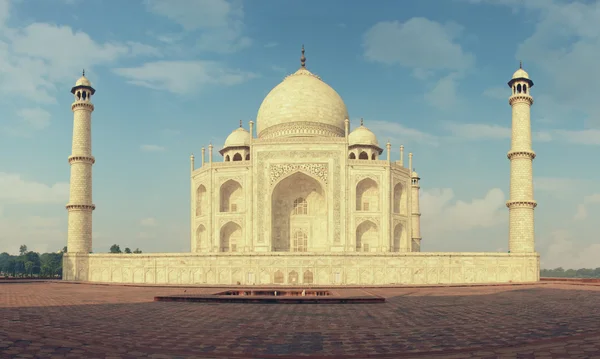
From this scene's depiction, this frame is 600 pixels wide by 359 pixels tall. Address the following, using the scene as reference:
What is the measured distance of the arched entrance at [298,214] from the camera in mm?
30375

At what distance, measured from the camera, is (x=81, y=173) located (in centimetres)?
2819

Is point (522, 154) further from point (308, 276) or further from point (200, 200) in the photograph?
point (200, 200)

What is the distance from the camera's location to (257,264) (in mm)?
23812

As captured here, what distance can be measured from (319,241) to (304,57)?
15322mm

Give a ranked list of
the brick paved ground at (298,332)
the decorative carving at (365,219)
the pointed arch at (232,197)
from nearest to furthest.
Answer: the brick paved ground at (298,332), the decorative carving at (365,219), the pointed arch at (232,197)

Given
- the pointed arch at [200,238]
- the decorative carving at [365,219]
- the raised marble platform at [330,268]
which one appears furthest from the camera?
the pointed arch at [200,238]

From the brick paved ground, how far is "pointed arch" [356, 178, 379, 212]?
1860 centimetres

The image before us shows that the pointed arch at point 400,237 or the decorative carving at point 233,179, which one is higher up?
the decorative carving at point 233,179

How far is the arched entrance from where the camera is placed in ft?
99.7

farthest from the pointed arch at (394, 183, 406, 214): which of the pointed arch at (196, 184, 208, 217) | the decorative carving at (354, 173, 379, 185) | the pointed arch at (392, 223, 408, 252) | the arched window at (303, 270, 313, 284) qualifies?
the pointed arch at (196, 184, 208, 217)

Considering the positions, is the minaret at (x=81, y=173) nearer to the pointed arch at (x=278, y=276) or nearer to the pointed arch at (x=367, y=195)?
the pointed arch at (x=278, y=276)

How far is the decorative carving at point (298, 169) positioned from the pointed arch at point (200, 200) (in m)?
4.94

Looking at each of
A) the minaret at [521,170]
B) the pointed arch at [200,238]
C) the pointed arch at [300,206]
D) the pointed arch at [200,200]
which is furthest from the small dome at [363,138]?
the pointed arch at [200,238]

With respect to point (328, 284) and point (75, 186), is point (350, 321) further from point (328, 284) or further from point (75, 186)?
point (75, 186)
